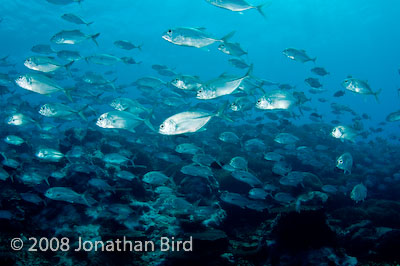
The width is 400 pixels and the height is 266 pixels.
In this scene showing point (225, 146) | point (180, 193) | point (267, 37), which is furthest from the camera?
point (267, 37)

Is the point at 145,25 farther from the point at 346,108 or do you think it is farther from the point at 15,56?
the point at 346,108

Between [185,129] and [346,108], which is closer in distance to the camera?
[185,129]

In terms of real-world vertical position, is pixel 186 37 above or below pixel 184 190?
above

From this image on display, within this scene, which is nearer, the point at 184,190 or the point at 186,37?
the point at 186,37

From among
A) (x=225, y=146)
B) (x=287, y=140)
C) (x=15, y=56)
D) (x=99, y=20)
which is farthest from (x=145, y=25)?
(x=287, y=140)

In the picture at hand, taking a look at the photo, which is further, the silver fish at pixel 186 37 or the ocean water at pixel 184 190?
the silver fish at pixel 186 37

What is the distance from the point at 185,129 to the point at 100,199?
12.8 feet

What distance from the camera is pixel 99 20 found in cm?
3494

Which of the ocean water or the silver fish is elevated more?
the silver fish

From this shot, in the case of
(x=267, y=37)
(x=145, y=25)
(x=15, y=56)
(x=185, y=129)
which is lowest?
(x=15, y=56)

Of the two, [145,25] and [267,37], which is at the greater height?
[145,25]

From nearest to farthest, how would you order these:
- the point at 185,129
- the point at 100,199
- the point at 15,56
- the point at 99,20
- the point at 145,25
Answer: the point at 185,129, the point at 100,199, the point at 99,20, the point at 145,25, the point at 15,56

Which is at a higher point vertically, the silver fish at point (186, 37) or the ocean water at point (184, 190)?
the silver fish at point (186, 37)

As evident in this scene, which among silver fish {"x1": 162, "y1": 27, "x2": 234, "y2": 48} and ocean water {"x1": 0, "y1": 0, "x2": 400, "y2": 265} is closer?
ocean water {"x1": 0, "y1": 0, "x2": 400, "y2": 265}
